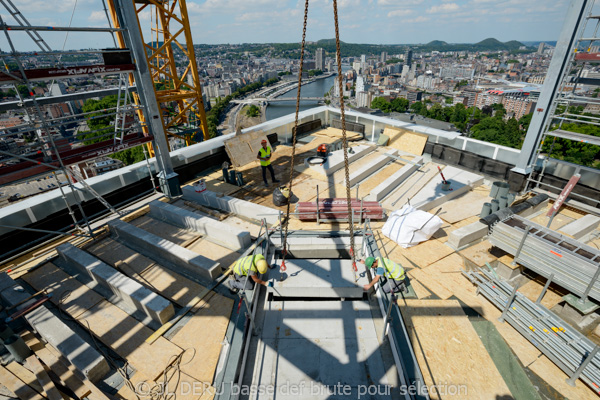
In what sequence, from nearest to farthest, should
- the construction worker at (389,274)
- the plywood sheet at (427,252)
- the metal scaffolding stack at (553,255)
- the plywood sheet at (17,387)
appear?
the plywood sheet at (17,387) → the metal scaffolding stack at (553,255) → the construction worker at (389,274) → the plywood sheet at (427,252)

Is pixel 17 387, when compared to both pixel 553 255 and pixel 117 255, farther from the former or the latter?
pixel 553 255

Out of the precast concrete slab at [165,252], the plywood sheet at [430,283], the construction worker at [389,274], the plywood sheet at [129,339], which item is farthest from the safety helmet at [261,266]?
the plywood sheet at [430,283]

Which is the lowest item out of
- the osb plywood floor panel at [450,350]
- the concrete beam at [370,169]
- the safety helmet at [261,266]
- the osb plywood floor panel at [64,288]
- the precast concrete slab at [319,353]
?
the precast concrete slab at [319,353]

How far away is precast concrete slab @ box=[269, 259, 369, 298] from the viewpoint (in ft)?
22.6

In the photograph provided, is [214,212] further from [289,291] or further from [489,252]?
[489,252]

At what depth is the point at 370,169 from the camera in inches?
509

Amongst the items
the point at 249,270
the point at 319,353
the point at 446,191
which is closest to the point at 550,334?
the point at 319,353

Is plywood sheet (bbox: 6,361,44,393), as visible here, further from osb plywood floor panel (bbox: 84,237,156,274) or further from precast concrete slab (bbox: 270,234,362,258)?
precast concrete slab (bbox: 270,234,362,258)

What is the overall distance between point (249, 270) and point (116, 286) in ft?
10.4

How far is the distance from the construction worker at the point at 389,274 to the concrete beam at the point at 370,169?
5.59 meters

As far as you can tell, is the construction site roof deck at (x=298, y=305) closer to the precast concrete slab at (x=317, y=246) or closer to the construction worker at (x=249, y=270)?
the precast concrete slab at (x=317, y=246)

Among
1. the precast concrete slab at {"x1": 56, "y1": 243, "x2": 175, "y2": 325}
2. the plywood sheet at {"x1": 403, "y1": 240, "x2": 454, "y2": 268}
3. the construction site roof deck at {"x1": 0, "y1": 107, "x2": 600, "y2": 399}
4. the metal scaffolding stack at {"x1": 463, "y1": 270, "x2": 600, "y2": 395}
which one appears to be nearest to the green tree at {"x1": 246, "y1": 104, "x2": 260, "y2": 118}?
the construction site roof deck at {"x1": 0, "y1": 107, "x2": 600, "y2": 399}

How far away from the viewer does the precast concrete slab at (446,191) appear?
416 inches

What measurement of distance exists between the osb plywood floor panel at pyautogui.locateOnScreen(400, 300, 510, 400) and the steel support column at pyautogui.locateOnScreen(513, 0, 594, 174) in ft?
23.6
